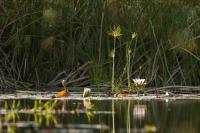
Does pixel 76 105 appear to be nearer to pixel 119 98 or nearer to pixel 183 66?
pixel 119 98

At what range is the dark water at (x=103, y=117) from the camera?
5.92m

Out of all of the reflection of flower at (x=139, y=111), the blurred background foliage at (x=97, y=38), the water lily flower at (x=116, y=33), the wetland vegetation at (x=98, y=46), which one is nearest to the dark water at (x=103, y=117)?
the reflection of flower at (x=139, y=111)

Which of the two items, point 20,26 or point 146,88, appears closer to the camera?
point 146,88

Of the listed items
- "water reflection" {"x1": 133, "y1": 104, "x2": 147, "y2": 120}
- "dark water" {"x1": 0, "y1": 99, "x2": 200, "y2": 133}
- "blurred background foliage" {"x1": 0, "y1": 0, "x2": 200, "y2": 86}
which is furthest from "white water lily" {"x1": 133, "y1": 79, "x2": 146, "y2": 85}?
"water reflection" {"x1": 133, "y1": 104, "x2": 147, "y2": 120}

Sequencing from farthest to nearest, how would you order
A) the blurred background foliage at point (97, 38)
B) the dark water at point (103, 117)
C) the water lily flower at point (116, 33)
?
the blurred background foliage at point (97, 38), the water lily flower at point (116, 33), the dark water at point (103, 117)

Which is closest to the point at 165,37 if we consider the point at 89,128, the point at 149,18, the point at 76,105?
the point at 149,18

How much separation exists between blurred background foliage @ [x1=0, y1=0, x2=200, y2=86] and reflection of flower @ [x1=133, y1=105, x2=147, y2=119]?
2.41 m

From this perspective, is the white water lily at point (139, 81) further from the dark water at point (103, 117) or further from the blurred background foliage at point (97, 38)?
the dark water at point (103, 117)

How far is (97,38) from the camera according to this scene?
1055 centimetres

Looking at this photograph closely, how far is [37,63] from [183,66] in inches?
81.3

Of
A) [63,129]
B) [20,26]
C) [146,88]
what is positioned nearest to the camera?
[63,129]

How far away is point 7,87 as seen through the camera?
32.8 ft

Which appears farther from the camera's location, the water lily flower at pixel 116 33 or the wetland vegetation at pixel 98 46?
the wetland vegetation at pixel 98 46

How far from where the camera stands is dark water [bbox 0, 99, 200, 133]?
5.92 metres
